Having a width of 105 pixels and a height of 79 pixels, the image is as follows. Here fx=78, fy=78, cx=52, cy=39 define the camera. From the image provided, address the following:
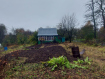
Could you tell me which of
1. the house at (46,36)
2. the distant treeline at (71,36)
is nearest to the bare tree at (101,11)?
the distant treeline at (71,36)

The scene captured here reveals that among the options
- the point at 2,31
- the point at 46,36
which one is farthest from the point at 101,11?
the point at 2,31

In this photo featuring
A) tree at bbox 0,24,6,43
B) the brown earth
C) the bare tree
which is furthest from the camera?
tree at bbox 0,24,6,43

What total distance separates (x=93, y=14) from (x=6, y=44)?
23633 millimetres

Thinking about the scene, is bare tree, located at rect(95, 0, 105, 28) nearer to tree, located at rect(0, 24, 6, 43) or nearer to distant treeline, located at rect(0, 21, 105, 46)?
distant treeline, located at rect(0, 21, 105, 46)

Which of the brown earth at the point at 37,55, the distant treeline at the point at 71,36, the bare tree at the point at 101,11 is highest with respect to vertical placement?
the bare tree at the point at 101,11

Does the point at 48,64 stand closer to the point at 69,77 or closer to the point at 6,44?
the point at 69,77

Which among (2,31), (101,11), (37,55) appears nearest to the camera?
(37,55)

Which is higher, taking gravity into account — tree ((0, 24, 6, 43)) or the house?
tree ((0, 24, 6, 43))

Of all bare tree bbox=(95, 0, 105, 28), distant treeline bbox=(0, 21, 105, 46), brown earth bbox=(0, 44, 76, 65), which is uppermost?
bare tree bbox=(95, 0, 105, 28)

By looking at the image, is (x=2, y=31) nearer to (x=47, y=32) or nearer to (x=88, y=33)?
(x=47, y=32)

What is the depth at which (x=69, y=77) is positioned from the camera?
2.70m

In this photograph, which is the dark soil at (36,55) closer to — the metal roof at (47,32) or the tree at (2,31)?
the metal roof at (47,32)

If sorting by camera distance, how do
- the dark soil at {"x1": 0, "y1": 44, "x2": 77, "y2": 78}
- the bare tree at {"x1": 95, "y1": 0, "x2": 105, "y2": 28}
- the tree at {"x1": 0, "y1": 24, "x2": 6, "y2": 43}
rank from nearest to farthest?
the dark soil at {"x1": 0, "y1": 44, "x2": 77, "y2": 78}, the bare tree at {"x1": 95, "y1": 0, "x2": 105, "y2": 28}, the tree at {"x1": 0, "y1": 24, "x2": 6, "y2": 43}

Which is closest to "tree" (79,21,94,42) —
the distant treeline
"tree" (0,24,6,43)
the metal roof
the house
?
the distant treeline
